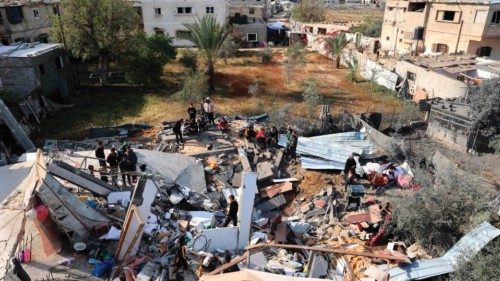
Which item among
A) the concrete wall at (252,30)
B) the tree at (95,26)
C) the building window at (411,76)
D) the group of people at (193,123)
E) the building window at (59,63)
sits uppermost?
the tree at (95,26)

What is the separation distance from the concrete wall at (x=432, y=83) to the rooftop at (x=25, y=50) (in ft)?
66.8

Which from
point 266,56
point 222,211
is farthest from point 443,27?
point 222,211

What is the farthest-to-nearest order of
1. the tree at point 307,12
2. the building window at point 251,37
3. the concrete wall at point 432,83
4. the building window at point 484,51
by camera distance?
the tree at point 307,12
the building window at point 251,37
the building window at point 484,51
the concrete wall at point 432,83

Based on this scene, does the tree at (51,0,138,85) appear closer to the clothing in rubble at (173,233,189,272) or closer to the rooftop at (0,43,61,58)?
the rooftop at (0,43,61,58)

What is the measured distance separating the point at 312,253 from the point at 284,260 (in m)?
1.19

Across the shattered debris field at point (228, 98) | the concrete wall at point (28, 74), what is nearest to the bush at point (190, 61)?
the shattered debris field at point (228, 98)

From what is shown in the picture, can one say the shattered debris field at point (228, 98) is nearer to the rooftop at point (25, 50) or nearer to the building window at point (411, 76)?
the building window at point (411, 76)

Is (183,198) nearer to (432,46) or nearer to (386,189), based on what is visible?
(386,189)

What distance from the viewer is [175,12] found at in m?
33.1

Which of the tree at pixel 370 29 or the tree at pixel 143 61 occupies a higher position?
the tree at pixel 370 29

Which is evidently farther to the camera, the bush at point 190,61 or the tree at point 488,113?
the bush at point 190,61

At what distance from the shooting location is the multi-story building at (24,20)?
86.2 ft

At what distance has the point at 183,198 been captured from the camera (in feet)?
37.0

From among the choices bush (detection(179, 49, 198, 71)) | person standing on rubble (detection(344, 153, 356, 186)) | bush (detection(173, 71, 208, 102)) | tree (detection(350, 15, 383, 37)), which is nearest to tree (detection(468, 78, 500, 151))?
person standing on rubble (detection(344, 153, 356, 186))
